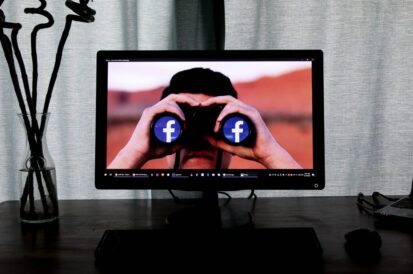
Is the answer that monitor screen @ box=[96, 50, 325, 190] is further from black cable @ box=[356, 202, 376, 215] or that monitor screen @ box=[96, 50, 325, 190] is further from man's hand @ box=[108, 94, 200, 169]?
black cable @ box=[356, 202, 376, 215]

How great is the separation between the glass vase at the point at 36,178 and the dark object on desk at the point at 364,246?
2.28ft

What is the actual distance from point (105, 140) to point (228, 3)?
0.85 meters

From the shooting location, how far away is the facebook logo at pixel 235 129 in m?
1.13

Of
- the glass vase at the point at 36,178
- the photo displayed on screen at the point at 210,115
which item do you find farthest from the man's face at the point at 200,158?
the glass vase at the point at 36,178

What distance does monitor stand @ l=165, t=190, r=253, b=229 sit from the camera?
1.10m

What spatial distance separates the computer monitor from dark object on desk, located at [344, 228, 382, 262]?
0.21 metres

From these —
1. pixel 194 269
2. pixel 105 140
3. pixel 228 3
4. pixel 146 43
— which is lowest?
pixel 194 269

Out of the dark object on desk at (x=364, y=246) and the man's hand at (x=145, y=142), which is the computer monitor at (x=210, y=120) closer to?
the man's hand at (x=145, y=142)

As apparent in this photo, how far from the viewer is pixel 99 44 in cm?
177

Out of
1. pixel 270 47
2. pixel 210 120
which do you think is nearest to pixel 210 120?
pixel 210 120

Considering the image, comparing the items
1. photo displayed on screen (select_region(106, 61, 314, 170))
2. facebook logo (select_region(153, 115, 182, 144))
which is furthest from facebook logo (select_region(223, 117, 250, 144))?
facebook logo (select_region(153, 115, 182, 144))

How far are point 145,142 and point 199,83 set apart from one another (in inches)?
7.5

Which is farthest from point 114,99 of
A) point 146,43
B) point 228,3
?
point 228,3

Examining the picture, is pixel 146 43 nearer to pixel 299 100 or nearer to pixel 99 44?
pixel 99 44
